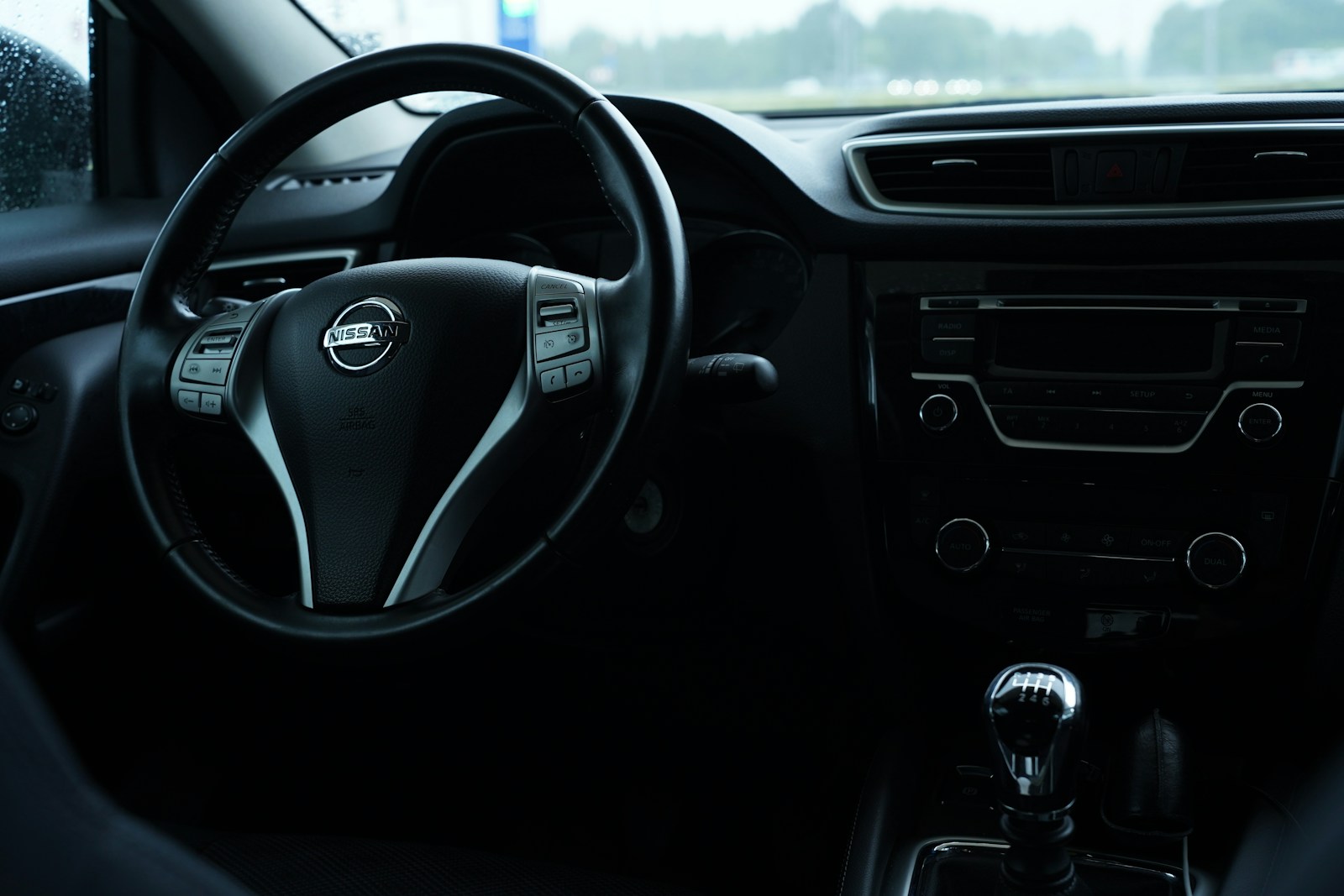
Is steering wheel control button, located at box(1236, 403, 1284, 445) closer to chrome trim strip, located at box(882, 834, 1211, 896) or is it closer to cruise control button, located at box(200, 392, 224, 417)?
chrome trim strip, located at box(882, 834, 1211, 896)

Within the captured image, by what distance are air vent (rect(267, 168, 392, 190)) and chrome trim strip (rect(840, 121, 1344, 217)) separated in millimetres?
725

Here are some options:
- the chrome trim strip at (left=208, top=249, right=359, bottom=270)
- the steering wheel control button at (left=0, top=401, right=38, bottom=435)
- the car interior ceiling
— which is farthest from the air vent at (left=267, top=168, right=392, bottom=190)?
the steering wheel control button at (left=0, top=401, right=38, bottom=435)

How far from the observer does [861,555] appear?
1396 mm

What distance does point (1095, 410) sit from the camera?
1.24 m

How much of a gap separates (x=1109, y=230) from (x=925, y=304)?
195mm

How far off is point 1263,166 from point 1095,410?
0.95ft

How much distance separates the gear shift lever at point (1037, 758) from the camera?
97 cm

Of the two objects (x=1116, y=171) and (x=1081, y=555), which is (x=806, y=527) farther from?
(x=1116, y=171)

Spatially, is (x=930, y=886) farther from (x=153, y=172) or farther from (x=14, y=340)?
(x=153, y=172)

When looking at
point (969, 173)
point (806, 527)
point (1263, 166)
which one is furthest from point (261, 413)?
point (1263, 166)

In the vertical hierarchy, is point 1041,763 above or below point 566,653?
above

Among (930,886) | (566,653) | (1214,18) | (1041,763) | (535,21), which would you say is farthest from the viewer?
(535,21)

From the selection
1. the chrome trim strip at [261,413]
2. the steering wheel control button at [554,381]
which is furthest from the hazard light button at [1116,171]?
the chrome trim strip at [261,413]

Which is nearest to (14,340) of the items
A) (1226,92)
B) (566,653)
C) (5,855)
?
(566,653)
